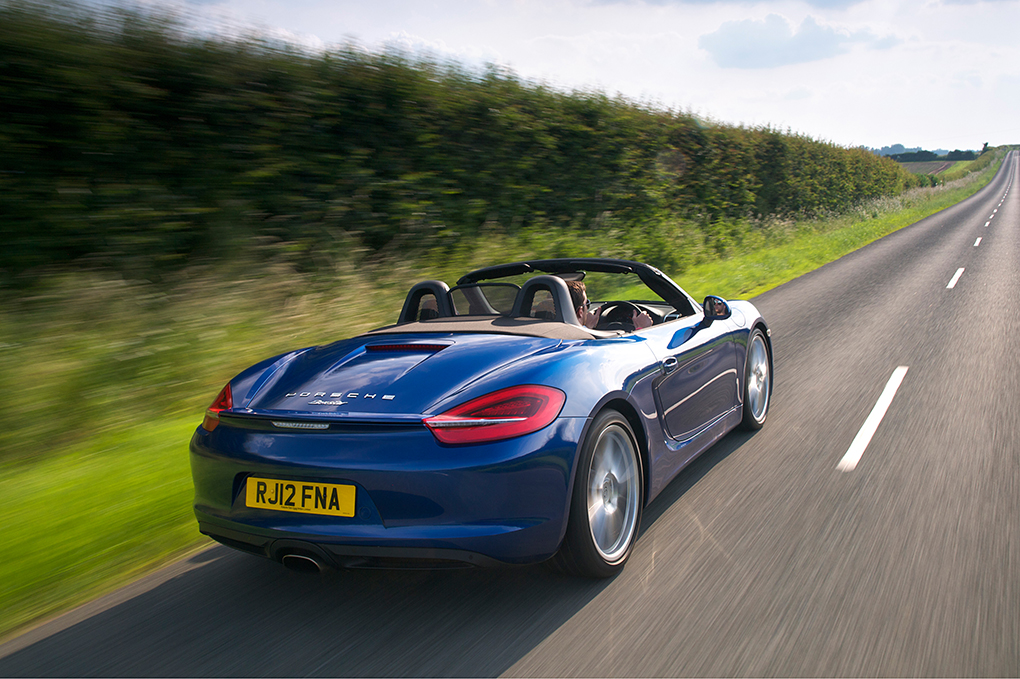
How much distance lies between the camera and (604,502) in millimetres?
3021

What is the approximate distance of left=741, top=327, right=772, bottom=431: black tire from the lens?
4.86m

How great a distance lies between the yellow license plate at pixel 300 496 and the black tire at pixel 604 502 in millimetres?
850

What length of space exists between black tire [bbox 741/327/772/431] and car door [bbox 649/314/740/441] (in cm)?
32

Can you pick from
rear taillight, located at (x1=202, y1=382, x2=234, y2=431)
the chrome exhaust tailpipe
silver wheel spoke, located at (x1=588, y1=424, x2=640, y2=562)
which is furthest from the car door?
rear taillight, located at (x1=202, y1=382, x2=234, y2=431)

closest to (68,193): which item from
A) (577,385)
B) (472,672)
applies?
(577,385)

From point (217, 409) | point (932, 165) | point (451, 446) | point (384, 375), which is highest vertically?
point (932, 165)

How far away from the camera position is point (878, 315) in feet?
31.5

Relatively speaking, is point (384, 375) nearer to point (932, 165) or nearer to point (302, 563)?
point (302, 563)

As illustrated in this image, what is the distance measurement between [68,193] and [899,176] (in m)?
53.2

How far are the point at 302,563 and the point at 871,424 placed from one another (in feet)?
13.4

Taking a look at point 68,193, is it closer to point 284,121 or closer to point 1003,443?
point 284,121

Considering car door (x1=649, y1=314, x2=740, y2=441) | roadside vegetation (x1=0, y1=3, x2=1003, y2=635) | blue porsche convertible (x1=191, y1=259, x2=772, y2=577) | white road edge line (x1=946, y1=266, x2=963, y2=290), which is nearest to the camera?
blue porsche convertible (x1=191, y1=259, x2=772, y2=577)

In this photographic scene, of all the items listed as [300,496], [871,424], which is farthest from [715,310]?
[300,496]

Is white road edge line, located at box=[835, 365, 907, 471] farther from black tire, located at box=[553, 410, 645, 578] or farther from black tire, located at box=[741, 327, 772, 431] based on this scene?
black tire, located at box=[553, 410, 645, 578]
